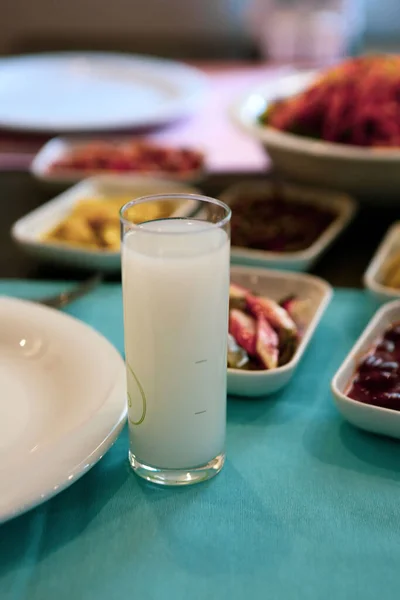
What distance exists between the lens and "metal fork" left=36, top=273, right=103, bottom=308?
0.98 meters

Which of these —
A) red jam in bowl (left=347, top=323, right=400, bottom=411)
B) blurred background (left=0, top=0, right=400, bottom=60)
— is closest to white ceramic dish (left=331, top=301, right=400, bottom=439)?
red jam in bowl (left=347, top=323, right=400, bottom=411)

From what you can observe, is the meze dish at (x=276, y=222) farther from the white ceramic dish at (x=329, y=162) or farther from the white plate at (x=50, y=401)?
the white plate at (x=50, y=401)

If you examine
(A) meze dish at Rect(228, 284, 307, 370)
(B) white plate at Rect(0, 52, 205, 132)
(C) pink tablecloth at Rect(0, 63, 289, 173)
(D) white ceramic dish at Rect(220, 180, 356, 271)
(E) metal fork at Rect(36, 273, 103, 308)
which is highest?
(A) meze dish at Rect(228, 284, 307, 370)

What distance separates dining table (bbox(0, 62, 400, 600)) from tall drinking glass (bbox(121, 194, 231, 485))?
34 mm

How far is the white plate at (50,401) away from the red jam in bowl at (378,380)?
0.24m

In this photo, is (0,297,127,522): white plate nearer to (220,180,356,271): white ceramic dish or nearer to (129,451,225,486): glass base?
(129,451,225,486): glass base

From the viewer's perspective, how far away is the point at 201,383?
641 millimetres

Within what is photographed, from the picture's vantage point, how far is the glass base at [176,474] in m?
0.67

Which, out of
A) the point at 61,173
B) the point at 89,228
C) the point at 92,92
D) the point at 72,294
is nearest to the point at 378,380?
the point at 72,294

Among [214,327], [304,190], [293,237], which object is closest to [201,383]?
[214,327]

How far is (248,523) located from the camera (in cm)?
62

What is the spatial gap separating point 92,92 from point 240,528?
1677 mm

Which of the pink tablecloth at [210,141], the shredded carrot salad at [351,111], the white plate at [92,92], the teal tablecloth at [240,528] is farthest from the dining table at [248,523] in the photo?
the white plate at [92,92]

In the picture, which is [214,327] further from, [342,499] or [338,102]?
[338,102]
